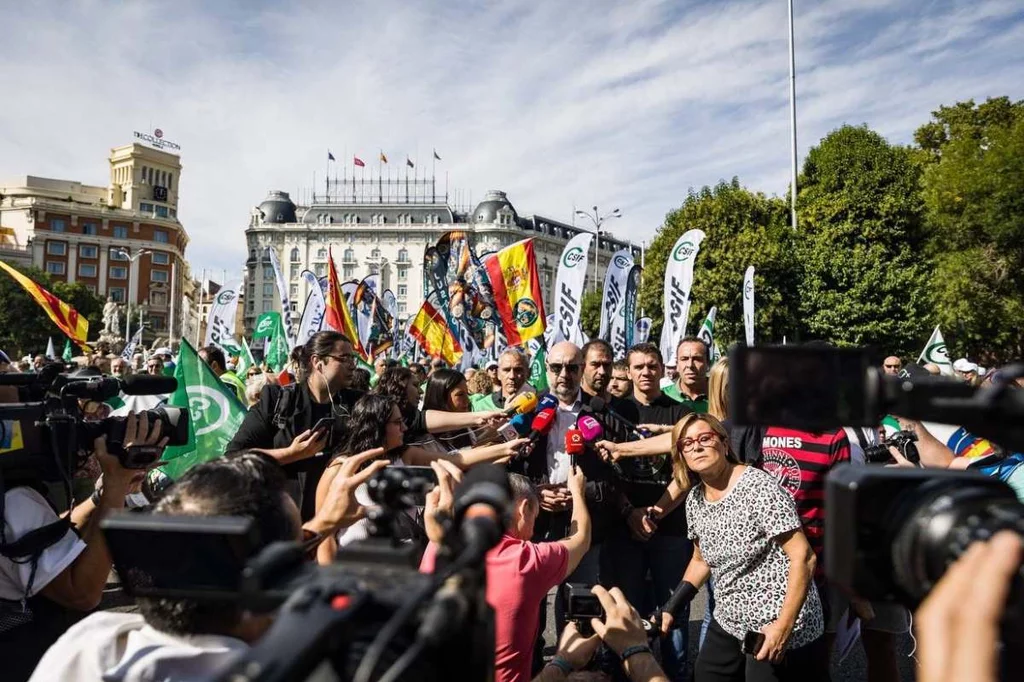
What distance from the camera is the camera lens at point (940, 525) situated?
1.07 meters

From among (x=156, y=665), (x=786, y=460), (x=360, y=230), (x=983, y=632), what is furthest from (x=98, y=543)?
(x=360, y=230)

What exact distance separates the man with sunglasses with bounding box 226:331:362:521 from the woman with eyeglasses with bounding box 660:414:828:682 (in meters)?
1.80

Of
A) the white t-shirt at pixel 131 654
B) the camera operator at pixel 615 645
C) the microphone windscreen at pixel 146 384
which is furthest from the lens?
the camera operator at pixel 615 645

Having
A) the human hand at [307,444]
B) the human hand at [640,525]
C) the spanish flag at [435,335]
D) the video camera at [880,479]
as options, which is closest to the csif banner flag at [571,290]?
the spanish flag at [435,335]

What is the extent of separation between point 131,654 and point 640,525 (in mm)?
3411

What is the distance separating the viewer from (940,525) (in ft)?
3.69

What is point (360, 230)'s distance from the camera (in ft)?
360

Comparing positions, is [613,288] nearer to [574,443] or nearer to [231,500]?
[574,443]

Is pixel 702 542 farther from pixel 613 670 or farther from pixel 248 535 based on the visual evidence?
pixel 248 535

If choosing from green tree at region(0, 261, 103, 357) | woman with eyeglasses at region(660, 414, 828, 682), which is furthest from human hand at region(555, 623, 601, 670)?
green tree at region(0, 261, 103, 357)

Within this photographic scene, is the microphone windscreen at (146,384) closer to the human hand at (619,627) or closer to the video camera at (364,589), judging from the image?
the video camera at (364,589)

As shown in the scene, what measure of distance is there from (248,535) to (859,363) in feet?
3.20

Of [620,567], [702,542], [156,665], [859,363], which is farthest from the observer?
[620,567]

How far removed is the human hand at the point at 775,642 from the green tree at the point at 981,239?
26555 millimetres
